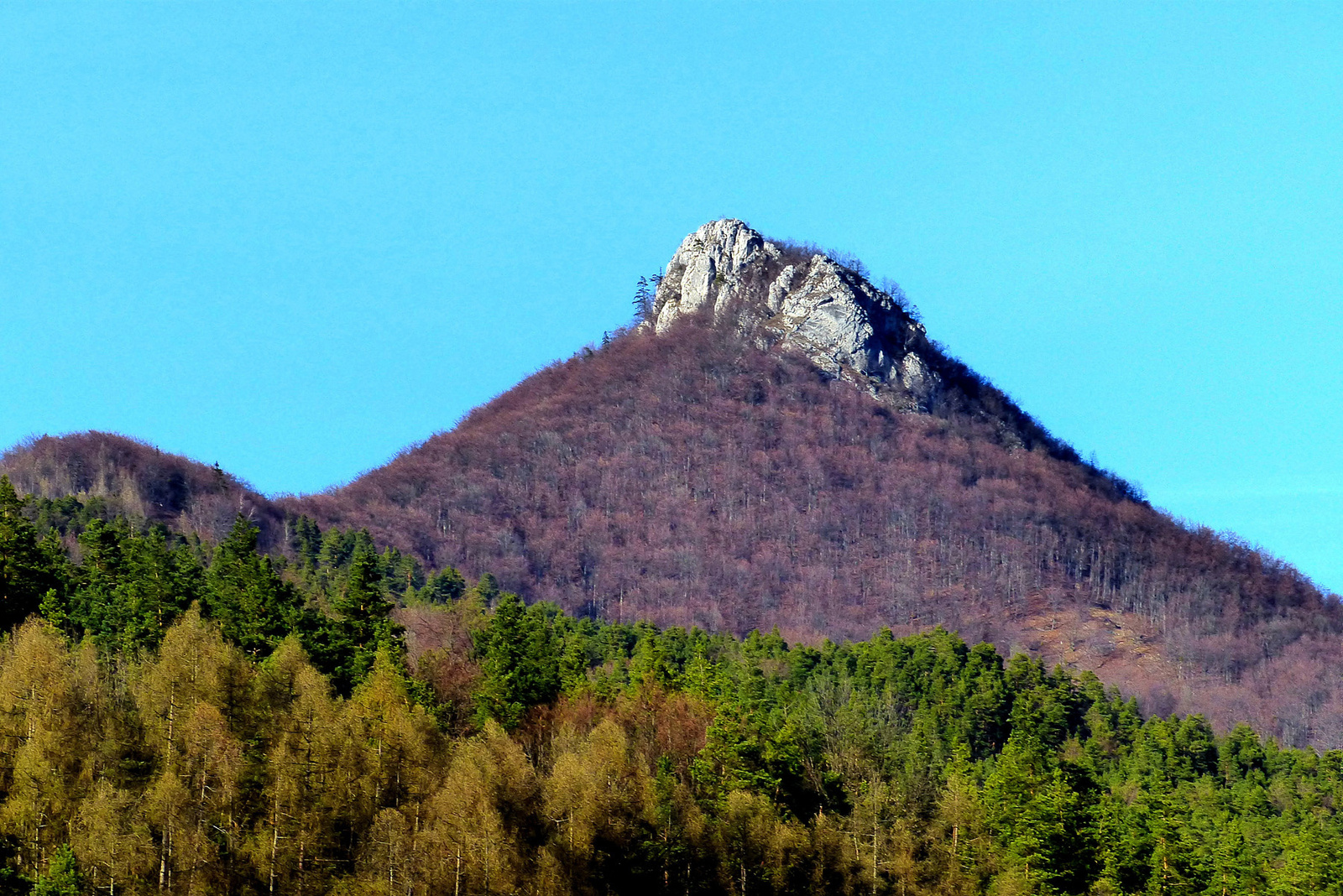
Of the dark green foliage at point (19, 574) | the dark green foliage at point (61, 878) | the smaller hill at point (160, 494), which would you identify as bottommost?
the dark green foliage at point (61, 878)

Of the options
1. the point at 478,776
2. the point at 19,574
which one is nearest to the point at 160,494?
the point at 19,574

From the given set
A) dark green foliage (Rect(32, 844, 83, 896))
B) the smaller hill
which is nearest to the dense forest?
dark green foliage (Rect(32, 844, 83, 896))

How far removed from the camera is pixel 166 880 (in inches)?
2623

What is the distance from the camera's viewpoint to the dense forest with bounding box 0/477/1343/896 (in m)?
68.8

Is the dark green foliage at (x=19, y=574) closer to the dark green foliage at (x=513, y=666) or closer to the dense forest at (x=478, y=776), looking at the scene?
the dense forest at (x=478, y=776)

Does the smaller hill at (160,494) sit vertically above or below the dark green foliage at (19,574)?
above

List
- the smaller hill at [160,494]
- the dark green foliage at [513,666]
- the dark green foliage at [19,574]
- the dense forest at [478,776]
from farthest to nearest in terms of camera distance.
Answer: the smaller hill at [160,494] → the dark green foliage at [19,574] → the dark green foliage at [513,666] → the dense forest at [478,776]

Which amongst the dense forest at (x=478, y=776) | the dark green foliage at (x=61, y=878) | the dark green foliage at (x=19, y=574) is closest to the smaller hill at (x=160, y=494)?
the dense forest at (x=478, y=776)

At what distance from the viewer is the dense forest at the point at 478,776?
68.8m

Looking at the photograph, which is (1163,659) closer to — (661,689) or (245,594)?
(661,689)

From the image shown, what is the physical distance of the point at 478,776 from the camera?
234 feet

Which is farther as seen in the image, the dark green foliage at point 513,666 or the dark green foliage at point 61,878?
the dark green foliage at point 513,666

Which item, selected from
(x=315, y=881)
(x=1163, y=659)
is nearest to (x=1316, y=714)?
(x=1163, y=659)

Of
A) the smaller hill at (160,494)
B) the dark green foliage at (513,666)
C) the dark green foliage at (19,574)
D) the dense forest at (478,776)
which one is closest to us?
the dense forest at (478,776)
